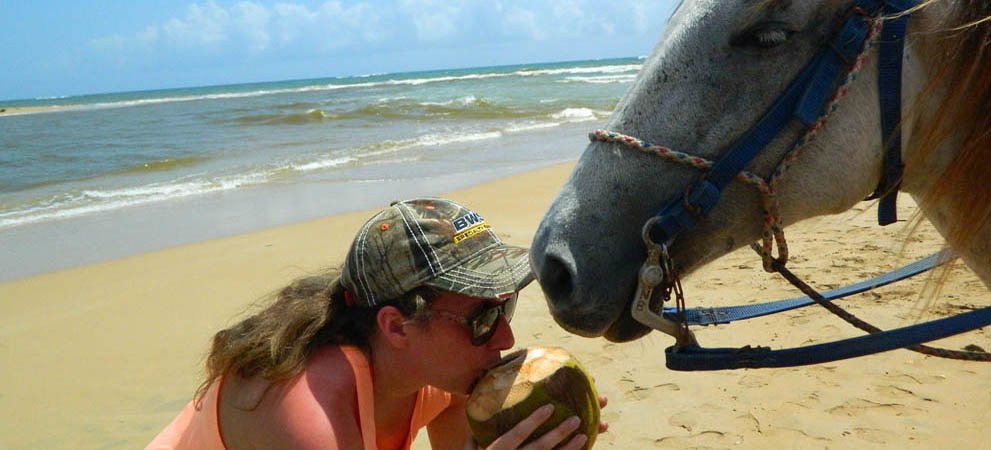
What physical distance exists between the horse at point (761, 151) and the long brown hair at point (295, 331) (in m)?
0.61

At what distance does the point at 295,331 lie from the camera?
2199 mm

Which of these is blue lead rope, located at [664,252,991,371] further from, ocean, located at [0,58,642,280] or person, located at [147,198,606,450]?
ocean, located at [0,58,642,280]

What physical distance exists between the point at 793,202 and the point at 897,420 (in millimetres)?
2007

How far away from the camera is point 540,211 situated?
7355 mm

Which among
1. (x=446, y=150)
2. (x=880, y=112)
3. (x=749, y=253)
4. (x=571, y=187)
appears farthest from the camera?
(x=446, y=150)

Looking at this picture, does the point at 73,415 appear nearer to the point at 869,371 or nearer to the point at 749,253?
the point at 869,371

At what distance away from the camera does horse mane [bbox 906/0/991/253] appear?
1.57 m

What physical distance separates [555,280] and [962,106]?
93cm

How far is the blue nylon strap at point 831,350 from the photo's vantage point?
1.70m

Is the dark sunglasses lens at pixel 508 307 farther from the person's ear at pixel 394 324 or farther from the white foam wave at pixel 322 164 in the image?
the white foam wave at pixel 322 164

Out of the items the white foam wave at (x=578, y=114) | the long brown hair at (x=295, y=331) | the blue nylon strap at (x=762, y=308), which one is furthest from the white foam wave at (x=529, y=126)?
the blue nylon strap at (x=762, y=308)

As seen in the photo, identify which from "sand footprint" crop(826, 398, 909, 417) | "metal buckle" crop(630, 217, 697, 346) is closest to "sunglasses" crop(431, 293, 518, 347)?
"metal buckle" crop(630, 217, 697, 346)

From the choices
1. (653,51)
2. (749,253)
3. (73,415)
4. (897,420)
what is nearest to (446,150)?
(749,253)

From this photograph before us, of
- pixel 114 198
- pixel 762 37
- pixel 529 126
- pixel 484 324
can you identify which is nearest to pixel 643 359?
pixel 484 324
